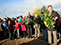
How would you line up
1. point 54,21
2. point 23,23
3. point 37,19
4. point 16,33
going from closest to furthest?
point 54,21, point 37,19, point 23,23, point 16,33

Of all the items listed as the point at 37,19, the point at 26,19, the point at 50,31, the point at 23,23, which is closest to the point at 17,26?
the point at 23,23

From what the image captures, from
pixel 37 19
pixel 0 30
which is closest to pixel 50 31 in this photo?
pixel 37 19

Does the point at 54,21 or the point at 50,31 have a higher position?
the point at 54,21

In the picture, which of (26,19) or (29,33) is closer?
(26,19)

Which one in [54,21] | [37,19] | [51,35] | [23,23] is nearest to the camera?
[54,21]

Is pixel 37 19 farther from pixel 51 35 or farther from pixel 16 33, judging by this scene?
pixel 16 33

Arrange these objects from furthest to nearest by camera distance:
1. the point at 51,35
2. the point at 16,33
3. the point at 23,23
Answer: the point at 16,33
the point at 23,23
the point at 51,35

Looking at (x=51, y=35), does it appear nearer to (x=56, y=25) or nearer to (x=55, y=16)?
(x=56, y=25)

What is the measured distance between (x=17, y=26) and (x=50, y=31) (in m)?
3.11

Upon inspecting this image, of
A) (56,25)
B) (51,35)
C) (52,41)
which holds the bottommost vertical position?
(52,41)

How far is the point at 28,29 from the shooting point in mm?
6508

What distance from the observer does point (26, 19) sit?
611cm

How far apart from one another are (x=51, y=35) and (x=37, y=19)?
195 cm

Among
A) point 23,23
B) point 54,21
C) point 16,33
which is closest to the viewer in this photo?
point 54,21
